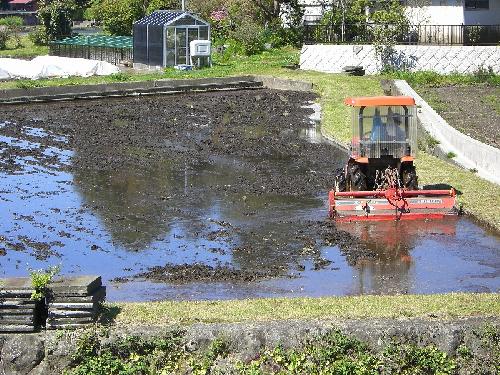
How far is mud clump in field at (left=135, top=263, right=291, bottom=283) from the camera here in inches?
605

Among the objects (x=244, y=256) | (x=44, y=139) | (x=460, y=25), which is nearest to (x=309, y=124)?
(x=44, y=139)

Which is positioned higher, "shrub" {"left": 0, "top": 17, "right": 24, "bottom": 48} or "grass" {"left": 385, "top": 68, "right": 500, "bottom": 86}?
"shrub" {"left": 0, "top": 17, "right": 24, "bottom": 48}

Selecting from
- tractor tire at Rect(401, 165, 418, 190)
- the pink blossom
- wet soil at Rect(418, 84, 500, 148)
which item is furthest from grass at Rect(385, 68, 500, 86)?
tractor tire at Rect(401, 165, 418, 190)

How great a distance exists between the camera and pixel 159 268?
635 inches

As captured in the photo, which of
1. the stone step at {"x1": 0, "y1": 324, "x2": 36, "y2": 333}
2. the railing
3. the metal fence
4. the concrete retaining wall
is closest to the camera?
the concrete retaining wall

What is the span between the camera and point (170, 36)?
46.7 meters

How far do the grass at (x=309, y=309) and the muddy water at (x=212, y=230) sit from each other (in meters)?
1.69

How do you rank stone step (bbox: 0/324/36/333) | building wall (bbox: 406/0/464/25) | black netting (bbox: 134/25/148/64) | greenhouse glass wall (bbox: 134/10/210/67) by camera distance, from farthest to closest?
black netting (bbox: 134/25/148/64) → greenhouse glass wall (bbox: 134/10/210/67) → building wall (bbox: 406/0/464/25) → stone step (bbox: 0/324/36/333)

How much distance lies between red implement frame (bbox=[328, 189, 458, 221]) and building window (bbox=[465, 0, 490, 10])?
93.0 feet

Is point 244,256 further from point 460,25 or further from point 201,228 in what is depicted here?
point 460,25

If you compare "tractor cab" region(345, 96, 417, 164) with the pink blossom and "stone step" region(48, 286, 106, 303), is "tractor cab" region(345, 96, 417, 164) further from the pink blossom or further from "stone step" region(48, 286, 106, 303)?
the pink blossom

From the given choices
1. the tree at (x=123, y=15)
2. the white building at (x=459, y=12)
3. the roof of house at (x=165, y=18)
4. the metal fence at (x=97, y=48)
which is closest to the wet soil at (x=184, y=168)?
the roof of house at (x=165, y=18)

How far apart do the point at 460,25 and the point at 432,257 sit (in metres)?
28.7

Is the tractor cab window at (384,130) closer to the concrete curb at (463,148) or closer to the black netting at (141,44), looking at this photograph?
the concrete curb at (463,148)
